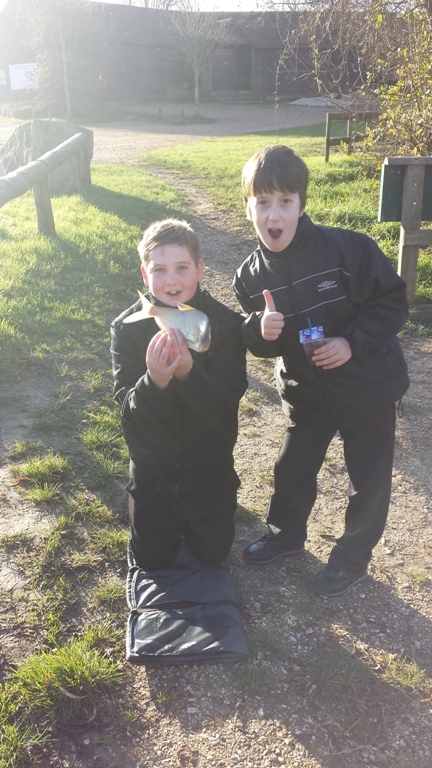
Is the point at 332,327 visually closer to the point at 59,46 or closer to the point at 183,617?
the point at 183,617

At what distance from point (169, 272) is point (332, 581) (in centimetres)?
133

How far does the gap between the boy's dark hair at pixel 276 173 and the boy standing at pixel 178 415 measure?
1.00ft

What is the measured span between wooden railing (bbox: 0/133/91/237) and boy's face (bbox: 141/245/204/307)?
3327 mm

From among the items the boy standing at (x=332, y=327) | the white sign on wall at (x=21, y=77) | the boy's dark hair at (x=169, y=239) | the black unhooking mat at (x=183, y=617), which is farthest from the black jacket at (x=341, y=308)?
the white sign on wall at (x=21, y=77)

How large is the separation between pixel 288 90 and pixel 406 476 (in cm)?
3920

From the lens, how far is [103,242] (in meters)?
7.02

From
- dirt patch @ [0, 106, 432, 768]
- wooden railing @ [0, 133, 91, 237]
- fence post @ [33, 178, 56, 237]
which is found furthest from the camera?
fence post @ [33, 178, 56, 237]

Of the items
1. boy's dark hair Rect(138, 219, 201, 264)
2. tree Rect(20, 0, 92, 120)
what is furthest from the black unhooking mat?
tree Rect(20, 0, 92, 120)

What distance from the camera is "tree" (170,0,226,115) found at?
33.1m

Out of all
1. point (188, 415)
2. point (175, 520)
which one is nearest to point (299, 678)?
point (175, 520)

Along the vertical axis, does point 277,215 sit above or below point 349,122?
above

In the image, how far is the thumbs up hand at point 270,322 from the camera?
2.12m

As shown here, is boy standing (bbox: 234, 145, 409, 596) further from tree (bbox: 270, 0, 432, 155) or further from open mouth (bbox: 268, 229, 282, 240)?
tree (bbox: 270, 0, 432, 155)

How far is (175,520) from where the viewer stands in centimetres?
253
